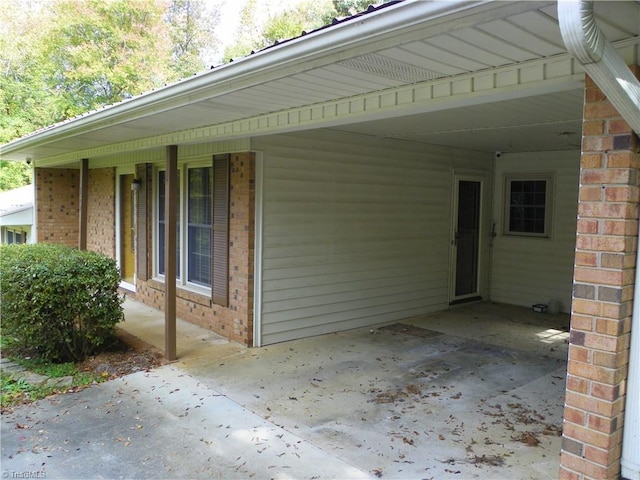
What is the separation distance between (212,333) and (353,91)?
158 inches

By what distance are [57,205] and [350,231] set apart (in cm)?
726

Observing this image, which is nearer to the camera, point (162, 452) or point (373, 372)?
point (162, 452)

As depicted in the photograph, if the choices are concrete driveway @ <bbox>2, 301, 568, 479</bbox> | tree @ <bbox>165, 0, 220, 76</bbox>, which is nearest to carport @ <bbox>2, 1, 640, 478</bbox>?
concrete driveway @ <bbox>2, 301, 568, 479</bbox>

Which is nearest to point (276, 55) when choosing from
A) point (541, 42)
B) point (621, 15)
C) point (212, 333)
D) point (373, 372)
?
point (541, 42)

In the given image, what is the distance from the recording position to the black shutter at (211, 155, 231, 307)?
6074 mm

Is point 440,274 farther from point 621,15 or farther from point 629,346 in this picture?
point 621,15

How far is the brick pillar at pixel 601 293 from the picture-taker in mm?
2324

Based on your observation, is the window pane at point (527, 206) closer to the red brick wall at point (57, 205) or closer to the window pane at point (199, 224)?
the window pane at point (199, 224)

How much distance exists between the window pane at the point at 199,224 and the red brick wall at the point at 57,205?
200 inches

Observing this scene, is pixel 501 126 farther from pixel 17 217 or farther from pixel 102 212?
pixel 17 217

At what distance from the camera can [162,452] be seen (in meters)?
3.41

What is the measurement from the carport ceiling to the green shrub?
10.8ft

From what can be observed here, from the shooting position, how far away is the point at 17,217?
35.4 ft

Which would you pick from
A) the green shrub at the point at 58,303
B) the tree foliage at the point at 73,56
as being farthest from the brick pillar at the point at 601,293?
the tree foliage at the point at 73,56
